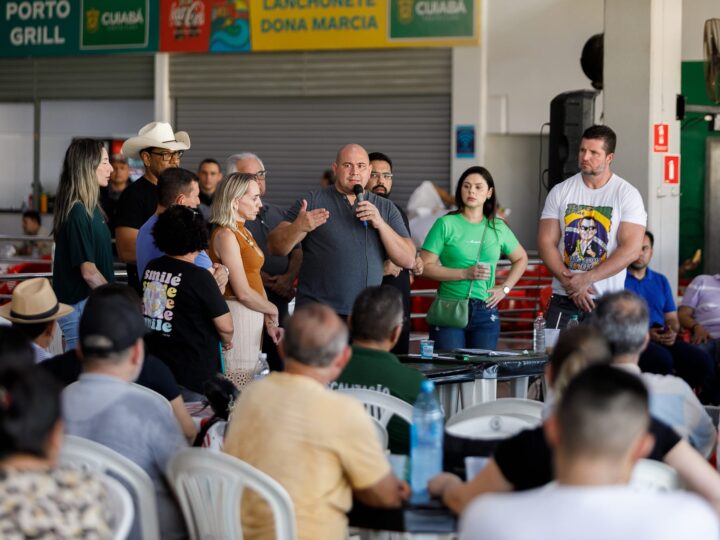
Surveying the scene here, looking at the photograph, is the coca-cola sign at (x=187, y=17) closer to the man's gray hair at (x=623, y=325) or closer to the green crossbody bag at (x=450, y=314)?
the green crossbody bag at (x=450, y=314)

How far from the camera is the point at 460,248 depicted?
680 centimetres

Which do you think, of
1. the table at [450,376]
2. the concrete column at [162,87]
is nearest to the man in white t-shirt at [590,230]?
the table at [450,376]

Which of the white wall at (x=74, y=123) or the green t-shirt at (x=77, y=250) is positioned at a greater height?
the white wall at (x=74, y=123)

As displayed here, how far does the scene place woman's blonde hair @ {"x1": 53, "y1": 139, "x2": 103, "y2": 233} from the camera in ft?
19.8

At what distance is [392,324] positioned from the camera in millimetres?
4137

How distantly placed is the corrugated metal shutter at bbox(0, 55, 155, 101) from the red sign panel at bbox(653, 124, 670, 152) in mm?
8323

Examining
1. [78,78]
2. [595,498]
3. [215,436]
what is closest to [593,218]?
[215,436]

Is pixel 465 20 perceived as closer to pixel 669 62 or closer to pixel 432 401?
pixel 669 62

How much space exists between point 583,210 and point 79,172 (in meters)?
2.69

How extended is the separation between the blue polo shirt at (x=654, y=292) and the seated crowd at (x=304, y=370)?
A: 405 millimetres

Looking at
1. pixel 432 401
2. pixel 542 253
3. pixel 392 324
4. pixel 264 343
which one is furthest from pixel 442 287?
pixel 432 401

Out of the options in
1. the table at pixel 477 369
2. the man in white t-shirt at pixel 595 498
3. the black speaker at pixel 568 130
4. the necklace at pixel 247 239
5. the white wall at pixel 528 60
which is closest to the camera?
the man in white t-shirt at pixel 595 498

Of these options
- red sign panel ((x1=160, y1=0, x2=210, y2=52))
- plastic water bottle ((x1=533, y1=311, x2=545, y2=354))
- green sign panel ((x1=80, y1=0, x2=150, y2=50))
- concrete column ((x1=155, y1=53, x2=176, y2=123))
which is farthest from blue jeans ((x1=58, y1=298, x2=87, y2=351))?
green sign panel ((x1=80, y1=0, x2=150, y2=50))

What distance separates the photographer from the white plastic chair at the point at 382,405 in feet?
13.1
